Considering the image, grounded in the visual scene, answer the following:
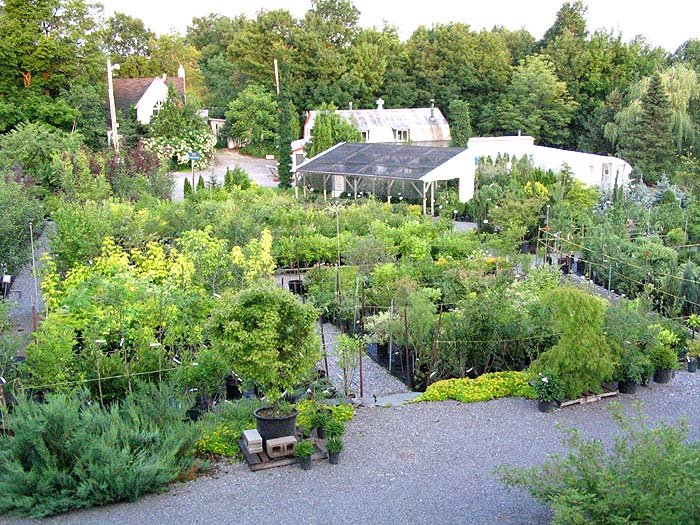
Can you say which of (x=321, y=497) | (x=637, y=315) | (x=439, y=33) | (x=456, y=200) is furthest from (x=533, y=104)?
(x=321, y=497)

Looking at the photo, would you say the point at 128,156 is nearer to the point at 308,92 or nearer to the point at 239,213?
the point at 239,213

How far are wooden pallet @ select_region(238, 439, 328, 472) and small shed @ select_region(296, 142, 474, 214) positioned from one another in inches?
691

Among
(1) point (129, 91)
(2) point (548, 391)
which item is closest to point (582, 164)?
(2) point (548, 391)

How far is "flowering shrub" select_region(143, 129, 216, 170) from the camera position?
119 feet

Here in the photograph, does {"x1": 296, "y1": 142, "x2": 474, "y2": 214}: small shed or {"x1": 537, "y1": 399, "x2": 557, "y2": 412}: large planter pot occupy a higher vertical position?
Result: {"x1": 296, "y1": 142, "x2": 474, "y2": 214}: small shed

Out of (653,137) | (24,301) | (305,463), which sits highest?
(653,137)

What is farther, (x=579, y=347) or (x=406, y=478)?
(x=579, y=347)

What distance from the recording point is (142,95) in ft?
132

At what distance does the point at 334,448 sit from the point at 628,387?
184 inches

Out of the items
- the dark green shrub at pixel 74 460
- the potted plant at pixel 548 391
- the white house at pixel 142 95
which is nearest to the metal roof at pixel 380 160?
the white house at pixel 142 95

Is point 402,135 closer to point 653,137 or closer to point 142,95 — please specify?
point 653,137

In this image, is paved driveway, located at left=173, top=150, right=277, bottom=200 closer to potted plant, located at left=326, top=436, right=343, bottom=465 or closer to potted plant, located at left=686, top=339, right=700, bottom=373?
potted plant, located at left=686, top=339, right=700, bottom=373

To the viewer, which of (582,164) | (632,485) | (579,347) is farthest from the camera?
(582,164)

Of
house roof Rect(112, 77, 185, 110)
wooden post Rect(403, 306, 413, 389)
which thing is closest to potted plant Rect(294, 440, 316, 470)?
wooden post Rect(403, 306, 413, 389)
